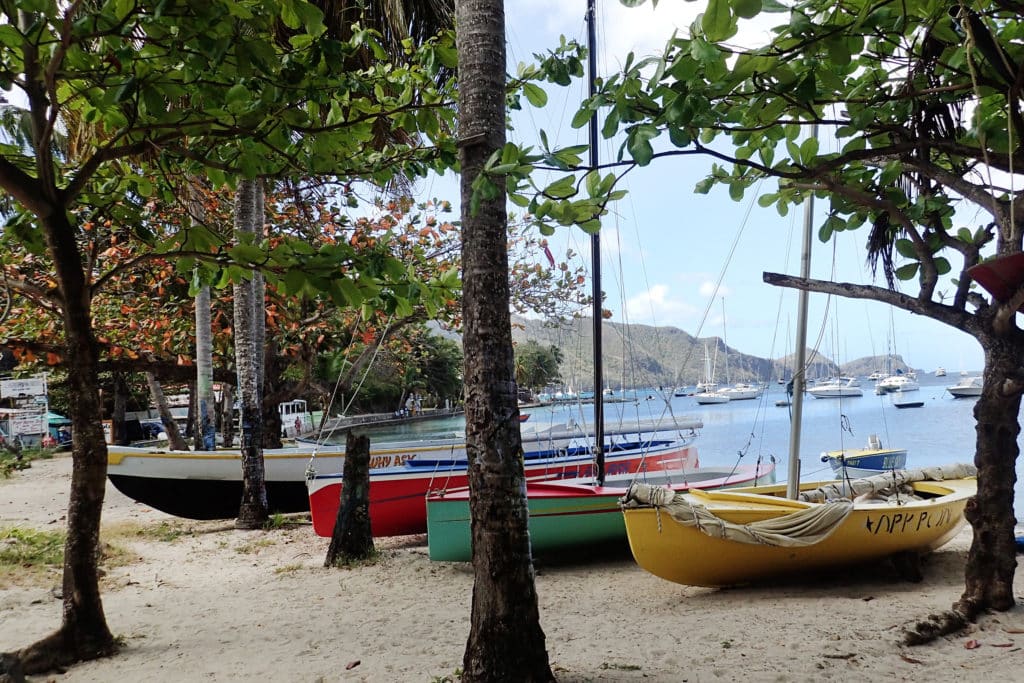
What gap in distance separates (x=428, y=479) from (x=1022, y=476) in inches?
813

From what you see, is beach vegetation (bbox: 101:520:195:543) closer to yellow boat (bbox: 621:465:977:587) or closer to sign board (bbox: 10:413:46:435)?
sign board (bbox: 10:413:46:435)

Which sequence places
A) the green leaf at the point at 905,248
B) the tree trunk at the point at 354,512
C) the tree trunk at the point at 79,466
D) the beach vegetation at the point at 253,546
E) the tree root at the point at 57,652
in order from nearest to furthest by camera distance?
the tree root at the point at 57,652
the tree trunk at the point at 79,466
the green leaf at the point at 905,248
the tree trunk at the point at 354,512
the beach vegetation at the point at 253,546

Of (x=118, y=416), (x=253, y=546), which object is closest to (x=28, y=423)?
(x=118, y=416)

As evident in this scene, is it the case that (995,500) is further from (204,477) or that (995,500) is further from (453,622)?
(204,477)

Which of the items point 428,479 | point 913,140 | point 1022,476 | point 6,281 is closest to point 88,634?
point 6,281

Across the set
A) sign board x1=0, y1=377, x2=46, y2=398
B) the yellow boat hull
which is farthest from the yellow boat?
sign board x1=0, y1=377, x2=46, y2=398

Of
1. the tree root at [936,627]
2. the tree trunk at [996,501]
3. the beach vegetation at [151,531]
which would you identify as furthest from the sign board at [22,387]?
the tree trunk at [996,501]

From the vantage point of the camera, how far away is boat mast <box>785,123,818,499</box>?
796 cm

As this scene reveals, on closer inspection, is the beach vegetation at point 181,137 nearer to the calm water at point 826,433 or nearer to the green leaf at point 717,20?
the green leaf at point 717,20

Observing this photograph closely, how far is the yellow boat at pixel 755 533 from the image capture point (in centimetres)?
595

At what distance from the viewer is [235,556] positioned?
8.26 m

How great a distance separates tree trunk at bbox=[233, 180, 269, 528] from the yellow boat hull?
19.2ft

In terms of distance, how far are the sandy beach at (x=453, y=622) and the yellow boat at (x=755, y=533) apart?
259mm

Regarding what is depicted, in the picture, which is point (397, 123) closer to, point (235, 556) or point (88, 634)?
point (88, 634)
